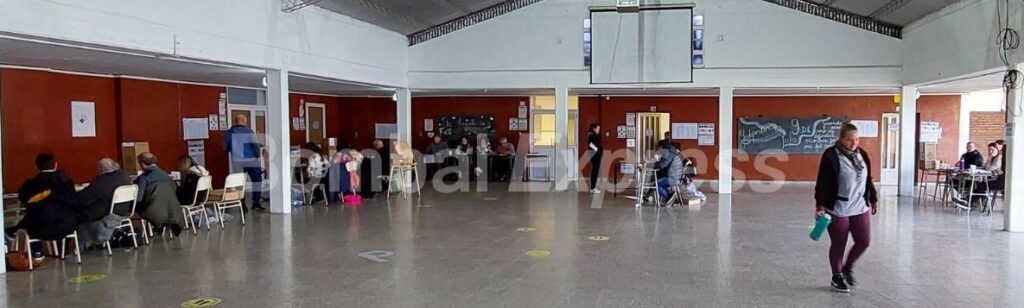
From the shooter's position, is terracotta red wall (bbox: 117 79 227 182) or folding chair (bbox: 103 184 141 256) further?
terracotta red wall (bbox: 117 79 227 182)

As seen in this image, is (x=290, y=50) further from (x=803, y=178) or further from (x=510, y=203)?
(x=803, y=178)

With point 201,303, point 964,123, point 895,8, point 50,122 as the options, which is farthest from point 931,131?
point 50,122

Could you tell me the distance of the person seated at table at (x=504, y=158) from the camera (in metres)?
15.4

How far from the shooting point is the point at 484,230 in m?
8.24

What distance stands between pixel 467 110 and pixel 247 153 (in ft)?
21.7

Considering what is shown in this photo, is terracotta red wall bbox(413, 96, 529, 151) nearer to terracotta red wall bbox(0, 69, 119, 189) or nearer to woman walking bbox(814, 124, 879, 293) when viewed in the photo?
terracotta red wall bbox(0, 69, 119, 189)

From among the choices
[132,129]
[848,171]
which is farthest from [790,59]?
[132,129]

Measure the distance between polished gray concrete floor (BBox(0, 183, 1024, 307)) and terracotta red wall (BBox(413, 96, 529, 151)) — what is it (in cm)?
654

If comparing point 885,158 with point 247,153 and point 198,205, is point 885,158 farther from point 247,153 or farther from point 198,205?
point 198,205

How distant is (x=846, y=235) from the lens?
5246 mm

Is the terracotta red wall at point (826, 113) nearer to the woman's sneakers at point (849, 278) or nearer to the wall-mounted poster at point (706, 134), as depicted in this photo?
the wall-mounted poster at point (706, 134)

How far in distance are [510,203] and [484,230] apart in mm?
2884

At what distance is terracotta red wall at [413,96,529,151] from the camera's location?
15.9 meters

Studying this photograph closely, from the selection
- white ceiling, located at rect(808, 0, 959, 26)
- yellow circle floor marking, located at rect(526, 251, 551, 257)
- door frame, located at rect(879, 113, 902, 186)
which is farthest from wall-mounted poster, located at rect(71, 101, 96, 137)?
door frame, located at rect(879, 113, 902, 186)
